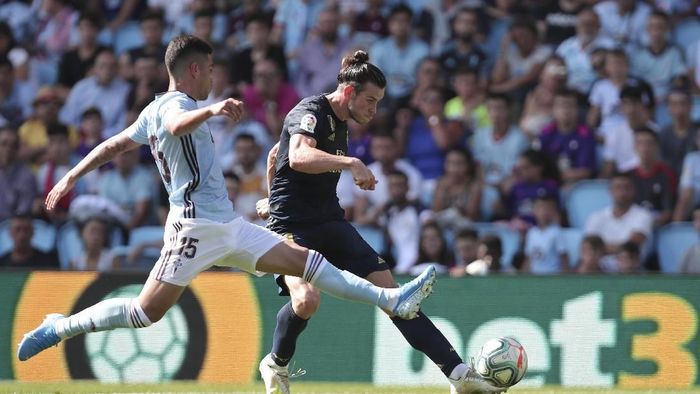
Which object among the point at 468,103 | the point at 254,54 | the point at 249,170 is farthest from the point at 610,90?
the point at 254,54

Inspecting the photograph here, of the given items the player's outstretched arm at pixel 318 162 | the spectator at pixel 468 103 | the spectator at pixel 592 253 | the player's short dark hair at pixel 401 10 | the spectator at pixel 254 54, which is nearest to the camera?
the player's outstretched arm at pixel 318 162

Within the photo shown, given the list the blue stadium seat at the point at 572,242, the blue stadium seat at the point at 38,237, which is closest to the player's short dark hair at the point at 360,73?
the blue stadium seat at the point at 572,242

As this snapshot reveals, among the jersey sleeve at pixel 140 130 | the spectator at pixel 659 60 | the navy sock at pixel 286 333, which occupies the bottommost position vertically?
the navy sock at pixel 286 333

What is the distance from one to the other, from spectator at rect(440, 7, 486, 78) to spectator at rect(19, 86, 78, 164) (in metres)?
4.82

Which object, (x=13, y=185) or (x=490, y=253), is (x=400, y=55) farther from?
(x=13, y=185)

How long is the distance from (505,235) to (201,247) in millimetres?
6545

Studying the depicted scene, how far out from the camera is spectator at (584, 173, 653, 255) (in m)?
12.9

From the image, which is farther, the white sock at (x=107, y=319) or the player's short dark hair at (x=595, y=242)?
the player's short dark hair at (x=595, y=242)

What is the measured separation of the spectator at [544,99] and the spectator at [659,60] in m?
1.00

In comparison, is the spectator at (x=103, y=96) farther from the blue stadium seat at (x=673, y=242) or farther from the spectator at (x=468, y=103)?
the blue stadium seat at (x=673, y=242)

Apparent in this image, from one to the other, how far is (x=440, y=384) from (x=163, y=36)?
8.19m

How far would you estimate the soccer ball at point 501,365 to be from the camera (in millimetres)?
7895

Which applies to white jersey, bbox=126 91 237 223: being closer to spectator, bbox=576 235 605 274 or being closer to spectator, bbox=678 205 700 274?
spectator, bbox=576 235 605 274

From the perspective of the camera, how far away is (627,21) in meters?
15.1
